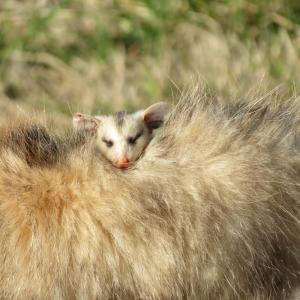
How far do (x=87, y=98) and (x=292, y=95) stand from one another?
1066mm

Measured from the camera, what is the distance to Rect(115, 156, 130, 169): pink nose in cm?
122

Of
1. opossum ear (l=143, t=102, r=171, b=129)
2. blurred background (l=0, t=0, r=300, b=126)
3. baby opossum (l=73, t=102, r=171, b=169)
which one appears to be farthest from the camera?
blurred background (l=0, t=0, r=300, b=126)

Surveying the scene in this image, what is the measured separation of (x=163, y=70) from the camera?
2395 mm

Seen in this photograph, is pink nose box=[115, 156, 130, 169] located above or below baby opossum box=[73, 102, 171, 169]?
above

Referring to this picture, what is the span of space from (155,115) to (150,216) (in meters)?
0.38

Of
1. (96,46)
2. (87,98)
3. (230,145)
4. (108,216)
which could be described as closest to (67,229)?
(108,216)

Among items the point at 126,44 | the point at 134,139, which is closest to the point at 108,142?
the point at 134,139

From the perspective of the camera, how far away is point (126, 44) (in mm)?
2580

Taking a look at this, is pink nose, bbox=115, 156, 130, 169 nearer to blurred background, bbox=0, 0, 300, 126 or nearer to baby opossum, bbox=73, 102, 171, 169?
baby opossum, bbox=73, 102, 171, 169

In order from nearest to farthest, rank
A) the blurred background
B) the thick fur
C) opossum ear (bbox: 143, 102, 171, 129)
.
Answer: the thick fur, opossum ear (bbox: 143, 102, 171, 129), the blurred background

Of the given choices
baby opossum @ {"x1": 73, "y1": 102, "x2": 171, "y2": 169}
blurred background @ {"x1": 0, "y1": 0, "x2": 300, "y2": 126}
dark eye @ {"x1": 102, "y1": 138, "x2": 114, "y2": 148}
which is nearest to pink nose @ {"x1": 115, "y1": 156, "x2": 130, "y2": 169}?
baby opossum @ {"x1": 73, "y1": 102, "x2": 171, "y2": 169}

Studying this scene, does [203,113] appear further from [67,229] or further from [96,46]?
[96,46]

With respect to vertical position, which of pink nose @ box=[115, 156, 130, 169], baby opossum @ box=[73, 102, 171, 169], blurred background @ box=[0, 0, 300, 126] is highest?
pink nose @ box=[115, 156, 130, 169]

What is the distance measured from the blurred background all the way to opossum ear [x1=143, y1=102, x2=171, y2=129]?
81 cm
